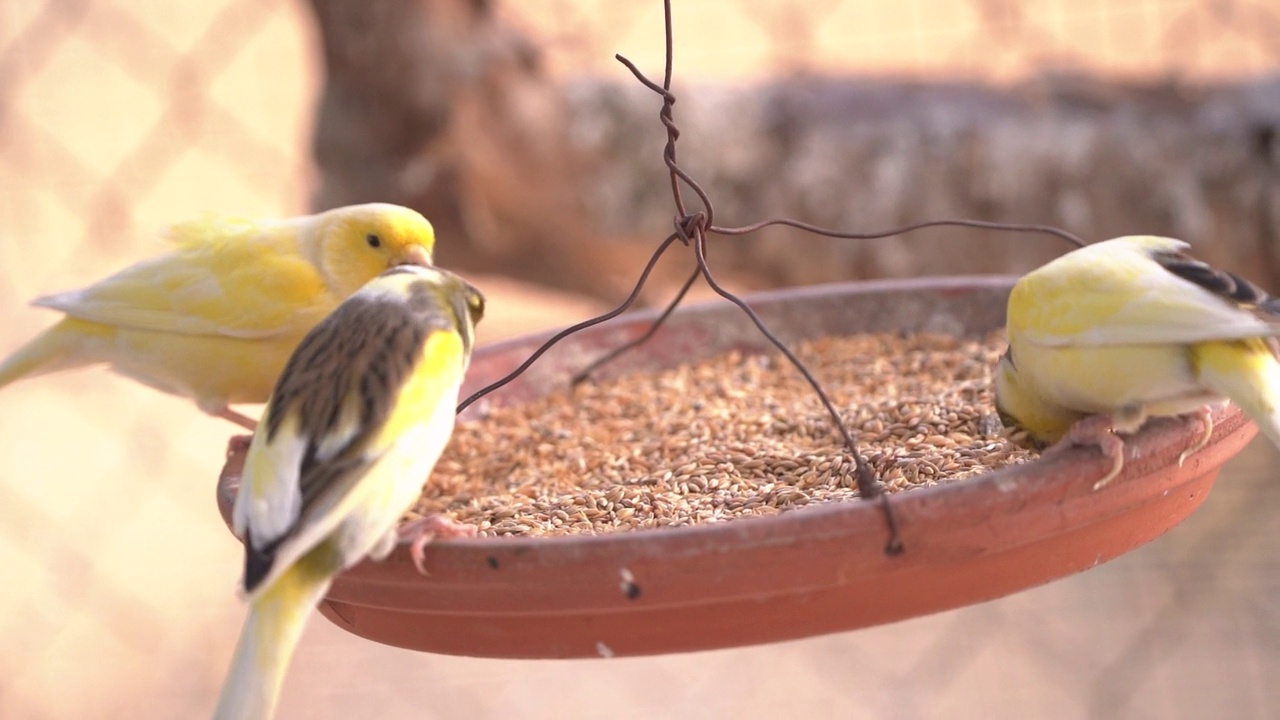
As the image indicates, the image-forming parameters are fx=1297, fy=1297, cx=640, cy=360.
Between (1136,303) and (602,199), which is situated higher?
(1136,303)

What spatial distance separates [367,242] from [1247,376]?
1630 mm

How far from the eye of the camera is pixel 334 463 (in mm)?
1631

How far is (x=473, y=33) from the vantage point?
3.97 metres

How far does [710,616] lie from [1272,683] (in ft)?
12.2

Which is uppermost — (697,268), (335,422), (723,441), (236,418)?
(697,268)

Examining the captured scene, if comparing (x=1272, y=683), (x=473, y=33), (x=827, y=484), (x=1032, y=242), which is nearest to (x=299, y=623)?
(x=827, y=484)

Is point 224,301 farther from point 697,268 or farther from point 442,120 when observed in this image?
point 442,120

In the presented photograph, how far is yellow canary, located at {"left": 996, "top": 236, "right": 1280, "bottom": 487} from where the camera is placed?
1723 mm

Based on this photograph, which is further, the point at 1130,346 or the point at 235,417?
the point at 235,417

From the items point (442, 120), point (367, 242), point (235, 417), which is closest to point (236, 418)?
point (235, 417)

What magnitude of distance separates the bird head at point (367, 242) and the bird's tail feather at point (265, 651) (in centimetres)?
106

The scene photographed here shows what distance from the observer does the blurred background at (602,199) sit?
395cm

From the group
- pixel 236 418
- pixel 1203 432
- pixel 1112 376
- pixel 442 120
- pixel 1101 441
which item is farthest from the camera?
pixel 442 120

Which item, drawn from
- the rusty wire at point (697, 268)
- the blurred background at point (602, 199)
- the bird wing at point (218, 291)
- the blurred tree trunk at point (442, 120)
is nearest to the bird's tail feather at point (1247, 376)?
the rusty wire at point (697, 268)
